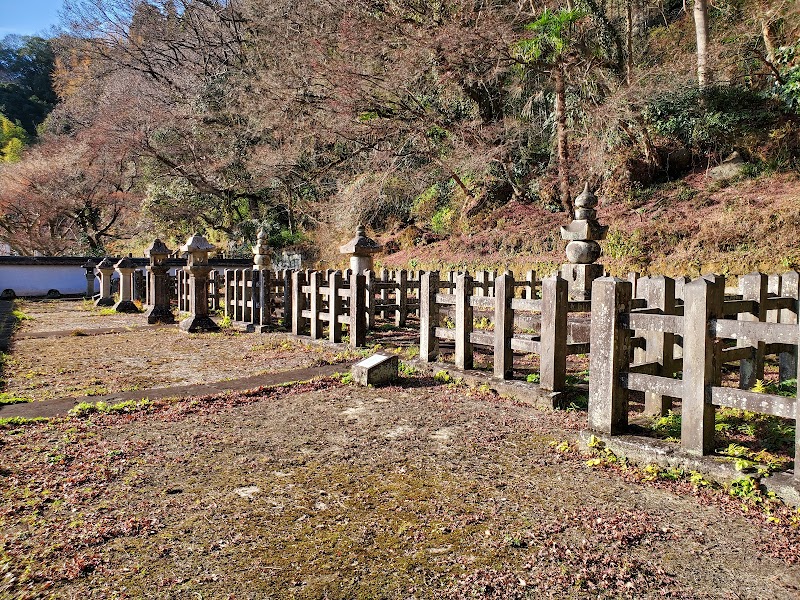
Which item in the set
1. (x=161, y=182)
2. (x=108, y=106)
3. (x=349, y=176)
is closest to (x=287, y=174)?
(x=349, y=176)

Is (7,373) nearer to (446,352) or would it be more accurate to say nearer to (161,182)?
(446,352)

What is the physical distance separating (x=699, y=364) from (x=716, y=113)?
16.5m

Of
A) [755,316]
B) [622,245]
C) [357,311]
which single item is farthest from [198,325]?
[622,245]

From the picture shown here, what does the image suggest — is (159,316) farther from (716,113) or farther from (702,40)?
(702,40)

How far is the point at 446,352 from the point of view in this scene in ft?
29.3

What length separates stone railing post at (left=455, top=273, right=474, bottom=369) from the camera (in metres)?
7.07

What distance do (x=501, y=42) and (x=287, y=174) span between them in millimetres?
13375

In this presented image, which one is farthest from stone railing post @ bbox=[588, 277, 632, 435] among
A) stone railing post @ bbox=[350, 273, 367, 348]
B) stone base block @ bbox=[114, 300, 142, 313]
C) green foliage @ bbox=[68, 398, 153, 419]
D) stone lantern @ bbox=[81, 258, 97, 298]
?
stone lantern @ bbox=[81, 258, 97, 298]

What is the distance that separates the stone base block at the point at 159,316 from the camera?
14.4m

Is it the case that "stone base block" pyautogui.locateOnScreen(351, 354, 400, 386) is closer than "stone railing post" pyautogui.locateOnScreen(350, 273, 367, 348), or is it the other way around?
"stone base block" pyautogui.locateOnScreen(351, 354, 400, 386)

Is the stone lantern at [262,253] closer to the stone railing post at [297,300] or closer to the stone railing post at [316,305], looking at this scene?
the stone railing post at [297,300]

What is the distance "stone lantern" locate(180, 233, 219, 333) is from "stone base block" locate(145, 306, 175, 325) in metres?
2.05

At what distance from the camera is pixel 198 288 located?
41.4 feet

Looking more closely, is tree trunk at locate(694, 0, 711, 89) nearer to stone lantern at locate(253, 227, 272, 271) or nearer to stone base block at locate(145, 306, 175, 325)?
stone lantern at locate(253, 227, 272, 271)
